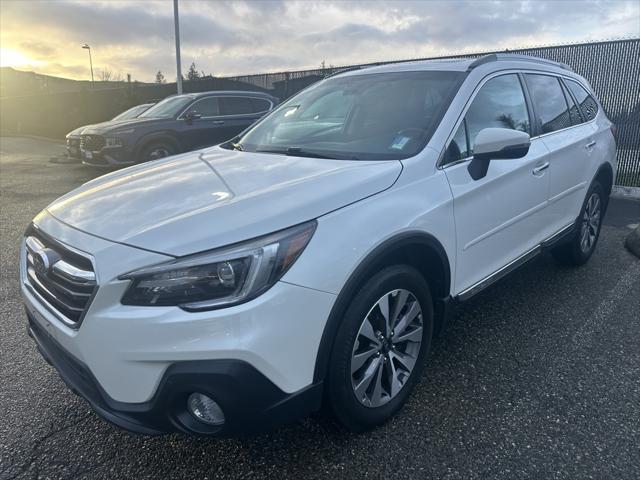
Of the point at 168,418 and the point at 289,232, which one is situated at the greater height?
the point at 289,232

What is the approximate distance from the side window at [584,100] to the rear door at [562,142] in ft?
0.37

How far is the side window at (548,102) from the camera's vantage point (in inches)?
149

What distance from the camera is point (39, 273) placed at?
2301 mm

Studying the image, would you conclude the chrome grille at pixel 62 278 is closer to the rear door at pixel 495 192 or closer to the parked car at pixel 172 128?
the rear door at pixel 495 192

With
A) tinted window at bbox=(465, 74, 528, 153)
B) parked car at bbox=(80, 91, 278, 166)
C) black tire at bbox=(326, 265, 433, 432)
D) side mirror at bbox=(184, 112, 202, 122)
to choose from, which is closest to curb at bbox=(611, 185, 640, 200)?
tinted window at bbox=(465, 74, 528, 153)

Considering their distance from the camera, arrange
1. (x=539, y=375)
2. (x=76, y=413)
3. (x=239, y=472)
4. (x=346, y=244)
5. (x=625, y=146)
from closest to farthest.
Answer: (x=346, y=244), (x=239, y=472), (x=76, y=413), (x=539, y=375), (x=625, y=146)

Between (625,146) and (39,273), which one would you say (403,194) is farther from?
(625,146)

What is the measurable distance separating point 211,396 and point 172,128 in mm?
8824

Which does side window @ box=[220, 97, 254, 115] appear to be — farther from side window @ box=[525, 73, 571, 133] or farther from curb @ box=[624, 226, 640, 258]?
curb @ box=[624, 226, 640, 258]

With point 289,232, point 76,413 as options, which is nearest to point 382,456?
point 289,232

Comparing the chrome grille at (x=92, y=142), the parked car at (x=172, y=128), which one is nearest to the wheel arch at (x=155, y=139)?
the parked car at (x=172, y=128)

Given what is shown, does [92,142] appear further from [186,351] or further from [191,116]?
[186,351]

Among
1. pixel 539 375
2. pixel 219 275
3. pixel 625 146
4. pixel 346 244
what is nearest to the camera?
pixel 219 275

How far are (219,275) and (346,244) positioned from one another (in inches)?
21.6
